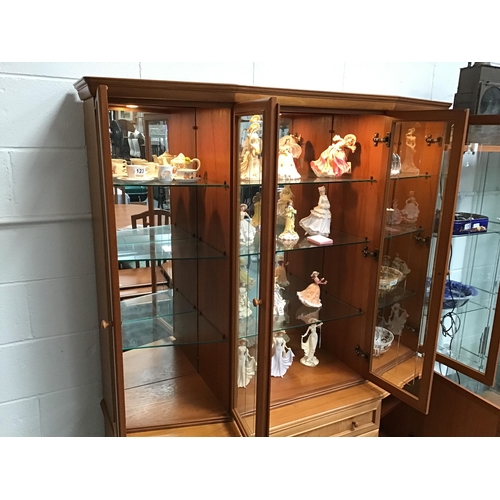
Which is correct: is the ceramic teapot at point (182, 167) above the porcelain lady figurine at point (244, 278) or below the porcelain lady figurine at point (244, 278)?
above

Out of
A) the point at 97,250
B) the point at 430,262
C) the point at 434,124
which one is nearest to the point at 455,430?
the point at 430,262

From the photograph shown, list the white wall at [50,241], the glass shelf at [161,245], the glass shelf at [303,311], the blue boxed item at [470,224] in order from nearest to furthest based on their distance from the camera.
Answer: the white wall at [50,241], the glass shelf at [161,245], the glass shelf at [303,311], the blue boxed item at [470,224]

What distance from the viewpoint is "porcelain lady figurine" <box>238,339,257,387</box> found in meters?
1.52

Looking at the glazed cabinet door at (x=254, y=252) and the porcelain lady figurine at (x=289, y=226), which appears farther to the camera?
the porcelain lady figurine at (x=289, y=226)

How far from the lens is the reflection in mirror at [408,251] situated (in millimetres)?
1676

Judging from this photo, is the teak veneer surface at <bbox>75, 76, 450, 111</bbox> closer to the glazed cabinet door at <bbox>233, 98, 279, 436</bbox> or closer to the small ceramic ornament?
the glazed cabinet door at <bbox>233, 98, 279, 436</bbox>

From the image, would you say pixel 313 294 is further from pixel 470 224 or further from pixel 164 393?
pixel 470 224

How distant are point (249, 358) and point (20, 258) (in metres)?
0.85

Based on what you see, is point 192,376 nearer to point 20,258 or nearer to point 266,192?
point 20,258

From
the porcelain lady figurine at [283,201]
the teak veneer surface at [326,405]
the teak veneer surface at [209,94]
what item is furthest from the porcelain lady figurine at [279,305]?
the teak veneer surface at [209,94]

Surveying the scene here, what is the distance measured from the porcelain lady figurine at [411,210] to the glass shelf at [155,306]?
3.07 feet

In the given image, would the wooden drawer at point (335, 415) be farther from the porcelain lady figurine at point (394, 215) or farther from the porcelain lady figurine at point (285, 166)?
the porcelain lady figurine at point (285, 166)

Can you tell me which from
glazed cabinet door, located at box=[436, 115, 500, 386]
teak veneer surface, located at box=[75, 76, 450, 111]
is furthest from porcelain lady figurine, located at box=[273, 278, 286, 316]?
glazed cabinet door, located at box=[436, 115, 500, 386]

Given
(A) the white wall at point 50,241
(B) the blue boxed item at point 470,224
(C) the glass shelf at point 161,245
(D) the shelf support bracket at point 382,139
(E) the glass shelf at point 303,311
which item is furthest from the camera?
(B) the blue boxed item at point 470,224
